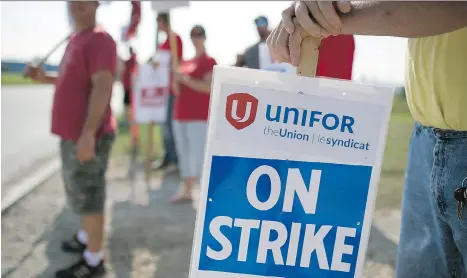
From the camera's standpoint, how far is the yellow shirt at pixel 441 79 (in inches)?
50.7

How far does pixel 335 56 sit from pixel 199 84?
281cm

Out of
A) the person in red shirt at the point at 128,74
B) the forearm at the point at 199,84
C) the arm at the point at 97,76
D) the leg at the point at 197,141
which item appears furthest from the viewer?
the person in red shirt at the point at 128,74

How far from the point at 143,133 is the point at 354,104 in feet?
34.4

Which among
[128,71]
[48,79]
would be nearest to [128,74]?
[128,71]

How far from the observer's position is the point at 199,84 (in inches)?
193

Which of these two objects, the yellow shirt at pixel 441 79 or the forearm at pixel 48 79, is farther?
the forearm at pixel 48 79

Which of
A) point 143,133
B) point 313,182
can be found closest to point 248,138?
point 313,182

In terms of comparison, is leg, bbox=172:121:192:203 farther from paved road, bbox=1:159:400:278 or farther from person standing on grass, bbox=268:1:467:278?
person standing on grass, bbox=268:1:467:278

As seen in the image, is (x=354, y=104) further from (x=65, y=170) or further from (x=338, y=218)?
(x=65, y=170)

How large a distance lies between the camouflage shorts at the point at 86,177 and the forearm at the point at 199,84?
1.77 metres

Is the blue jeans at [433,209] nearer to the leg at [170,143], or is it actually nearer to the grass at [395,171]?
the grass at [395,171]

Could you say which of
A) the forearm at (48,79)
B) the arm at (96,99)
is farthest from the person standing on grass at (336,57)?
the forearm at (48,79)

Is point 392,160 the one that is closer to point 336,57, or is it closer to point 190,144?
point 190,144

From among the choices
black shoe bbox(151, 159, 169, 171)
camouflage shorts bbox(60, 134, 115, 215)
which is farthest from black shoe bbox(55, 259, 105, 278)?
black shoe bbox(151, 159, 169, 171)
